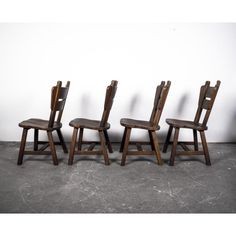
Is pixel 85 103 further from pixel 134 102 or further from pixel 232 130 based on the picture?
pixel 232 130

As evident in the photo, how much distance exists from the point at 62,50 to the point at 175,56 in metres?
1.92

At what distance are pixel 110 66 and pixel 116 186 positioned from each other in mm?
2270

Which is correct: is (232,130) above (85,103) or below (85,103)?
below

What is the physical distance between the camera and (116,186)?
2.58 m

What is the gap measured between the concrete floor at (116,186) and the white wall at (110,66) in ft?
3.27

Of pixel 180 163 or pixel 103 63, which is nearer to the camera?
pixel 180 163

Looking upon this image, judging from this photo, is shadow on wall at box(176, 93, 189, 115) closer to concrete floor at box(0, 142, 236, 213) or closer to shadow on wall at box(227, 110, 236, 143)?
shadow on wall at box(227, 110, 236, 143)

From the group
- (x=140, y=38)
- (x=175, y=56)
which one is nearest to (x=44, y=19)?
(x=140, y=38)

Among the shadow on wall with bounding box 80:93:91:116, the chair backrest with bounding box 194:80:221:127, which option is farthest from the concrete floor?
the shadow on wall with bounding box 80:93:91:116

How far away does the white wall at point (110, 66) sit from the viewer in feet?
13.5

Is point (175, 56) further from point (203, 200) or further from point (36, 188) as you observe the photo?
point (36, 188)

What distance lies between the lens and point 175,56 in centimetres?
424

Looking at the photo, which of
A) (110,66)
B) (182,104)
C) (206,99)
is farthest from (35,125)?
(182,104)

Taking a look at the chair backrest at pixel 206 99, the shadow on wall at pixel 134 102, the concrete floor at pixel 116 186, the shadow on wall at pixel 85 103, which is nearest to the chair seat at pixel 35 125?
the concrete floor at pixel 116 186
